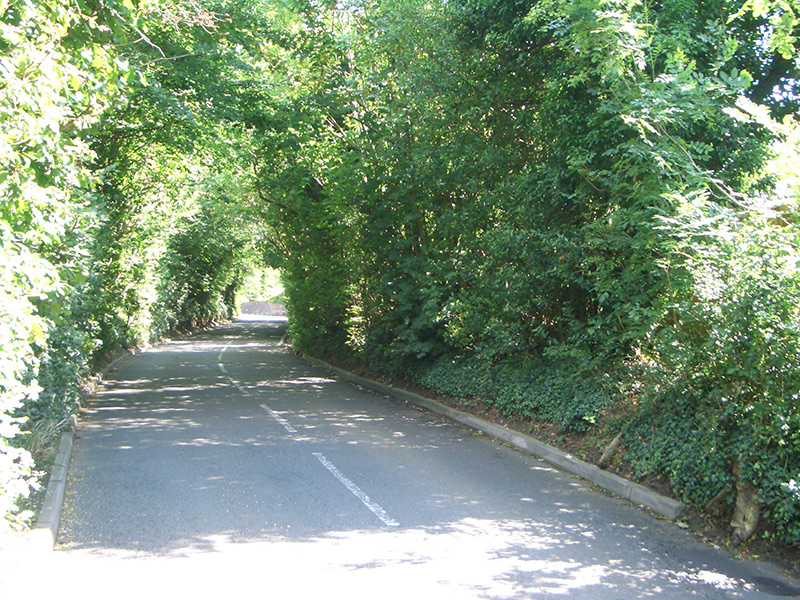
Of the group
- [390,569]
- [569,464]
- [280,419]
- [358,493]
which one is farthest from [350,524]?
[280,419]

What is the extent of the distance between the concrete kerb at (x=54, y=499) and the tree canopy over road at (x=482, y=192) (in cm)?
23

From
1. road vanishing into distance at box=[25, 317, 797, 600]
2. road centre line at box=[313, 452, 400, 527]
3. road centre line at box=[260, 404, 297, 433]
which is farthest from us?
road centre line at box=[260, 404, 297, 433]

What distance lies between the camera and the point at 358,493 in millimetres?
7055

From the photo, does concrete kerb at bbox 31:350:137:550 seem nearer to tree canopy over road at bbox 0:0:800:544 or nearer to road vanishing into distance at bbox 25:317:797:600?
road vanishing into distance at bbox 25:317:797:600

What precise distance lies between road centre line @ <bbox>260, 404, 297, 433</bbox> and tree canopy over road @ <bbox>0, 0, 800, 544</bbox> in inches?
128

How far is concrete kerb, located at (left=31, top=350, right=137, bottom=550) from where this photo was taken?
215 inches

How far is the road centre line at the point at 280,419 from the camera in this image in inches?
414

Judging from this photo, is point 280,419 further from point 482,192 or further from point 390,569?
point 390,569

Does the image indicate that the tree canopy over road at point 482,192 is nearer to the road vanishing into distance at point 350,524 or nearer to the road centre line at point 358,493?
the road vanishing into distance at point 350,524

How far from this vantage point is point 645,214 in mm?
7406

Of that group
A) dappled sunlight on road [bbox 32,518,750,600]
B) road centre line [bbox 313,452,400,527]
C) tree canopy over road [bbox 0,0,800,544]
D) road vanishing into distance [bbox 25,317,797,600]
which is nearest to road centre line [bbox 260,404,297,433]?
road vanishing into distance [bbox 25,317,797,600]

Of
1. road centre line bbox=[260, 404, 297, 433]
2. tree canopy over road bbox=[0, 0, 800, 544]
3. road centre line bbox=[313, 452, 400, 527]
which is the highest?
tree canopy over road bbox=[0, 0, 800, 544]

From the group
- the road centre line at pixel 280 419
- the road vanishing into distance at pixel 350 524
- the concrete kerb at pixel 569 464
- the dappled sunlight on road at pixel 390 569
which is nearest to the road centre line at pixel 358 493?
the road vanishing into distance at pixel 350 524

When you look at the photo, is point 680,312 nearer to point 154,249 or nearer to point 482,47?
point 482,47
